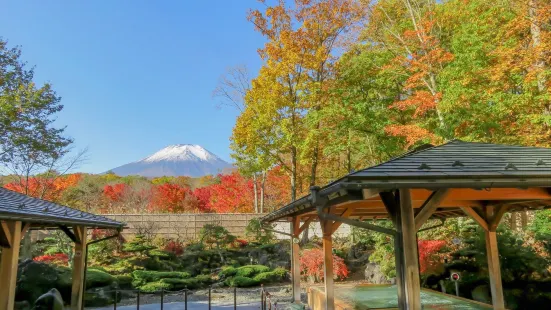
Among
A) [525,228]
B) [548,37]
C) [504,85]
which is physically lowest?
[525,228]

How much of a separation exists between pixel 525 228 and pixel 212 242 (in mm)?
13266

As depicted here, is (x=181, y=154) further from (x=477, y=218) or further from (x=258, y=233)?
(x=477, y=218)

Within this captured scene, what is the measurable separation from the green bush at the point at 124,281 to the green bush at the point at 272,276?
4738mm

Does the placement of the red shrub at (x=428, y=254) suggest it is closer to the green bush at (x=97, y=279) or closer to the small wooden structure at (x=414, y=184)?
the small wooden structure at (x=414, y=184)

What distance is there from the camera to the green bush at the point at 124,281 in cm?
1299

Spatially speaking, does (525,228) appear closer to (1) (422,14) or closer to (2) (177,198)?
(1) (422,14)

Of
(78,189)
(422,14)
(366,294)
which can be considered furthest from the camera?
(78,189)

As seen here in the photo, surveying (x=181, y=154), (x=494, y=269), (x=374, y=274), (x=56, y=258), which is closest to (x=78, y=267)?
(x=494, y=269)

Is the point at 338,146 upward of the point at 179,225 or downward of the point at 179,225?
upward

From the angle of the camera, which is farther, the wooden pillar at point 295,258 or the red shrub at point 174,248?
the red shrub at point 174,248

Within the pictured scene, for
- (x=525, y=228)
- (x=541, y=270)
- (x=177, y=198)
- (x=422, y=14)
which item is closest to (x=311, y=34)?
(x=422, y=14)

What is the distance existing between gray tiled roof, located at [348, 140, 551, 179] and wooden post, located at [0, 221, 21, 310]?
5.12 metres

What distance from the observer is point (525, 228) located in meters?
9.95

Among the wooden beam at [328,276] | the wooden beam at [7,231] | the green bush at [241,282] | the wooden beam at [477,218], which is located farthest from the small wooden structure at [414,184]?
the green bush at [241,282]
